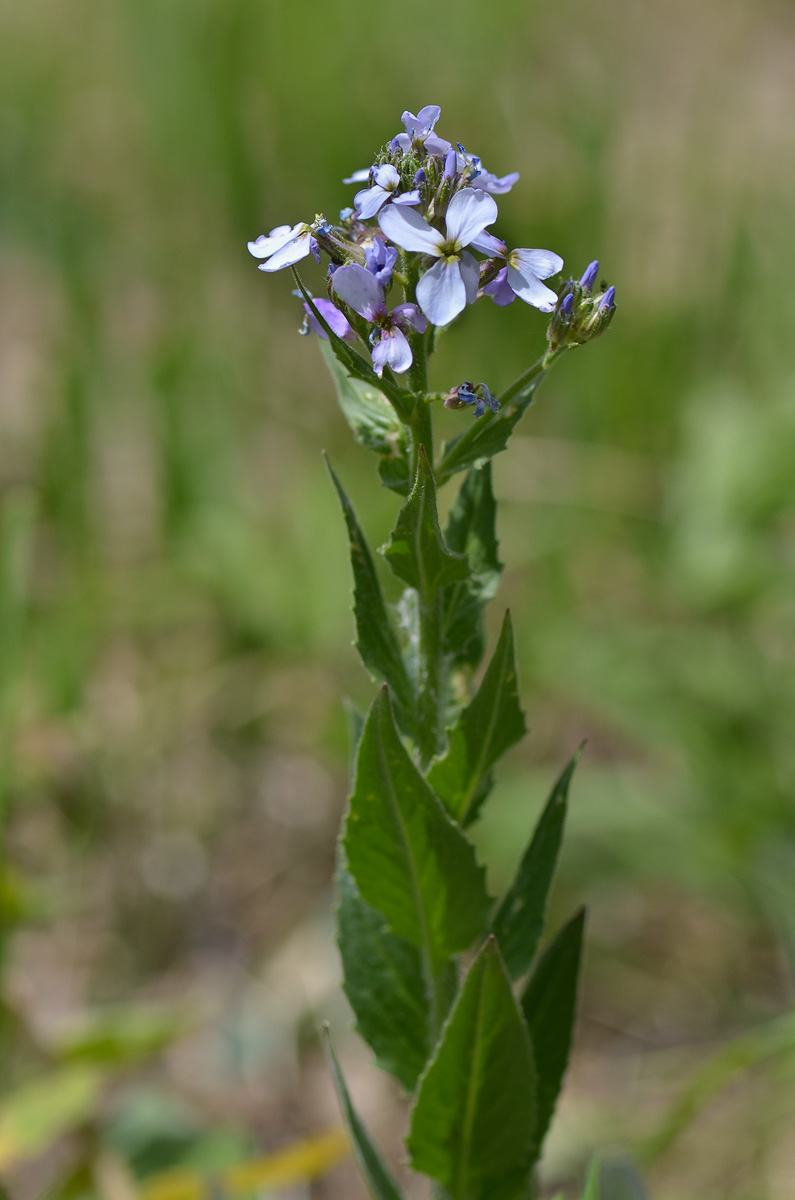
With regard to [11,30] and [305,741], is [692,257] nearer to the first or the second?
[305,741]

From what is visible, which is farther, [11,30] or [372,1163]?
[11,30]

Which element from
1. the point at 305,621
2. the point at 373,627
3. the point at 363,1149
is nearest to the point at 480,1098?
the point at 363,1149

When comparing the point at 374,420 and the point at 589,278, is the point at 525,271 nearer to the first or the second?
the point at 589,278

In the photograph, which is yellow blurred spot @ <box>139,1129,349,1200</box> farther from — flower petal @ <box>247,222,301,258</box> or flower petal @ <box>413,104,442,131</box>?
flower petal @ <box>413,104,442,131</box>

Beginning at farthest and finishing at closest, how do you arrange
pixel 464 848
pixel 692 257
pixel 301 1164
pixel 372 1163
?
pixel 692 257 → pixel 301 1164 → pixel 372 1163 → pixel 464 848

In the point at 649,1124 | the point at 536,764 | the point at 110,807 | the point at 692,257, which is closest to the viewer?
the point at 649,1124

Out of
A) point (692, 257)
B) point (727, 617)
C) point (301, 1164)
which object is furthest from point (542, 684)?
point (692, 257)

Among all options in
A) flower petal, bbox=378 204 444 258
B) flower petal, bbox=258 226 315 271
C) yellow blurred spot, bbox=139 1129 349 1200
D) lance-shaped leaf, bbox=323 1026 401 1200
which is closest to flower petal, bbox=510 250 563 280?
flower petal, bbox=378 204 444 258
